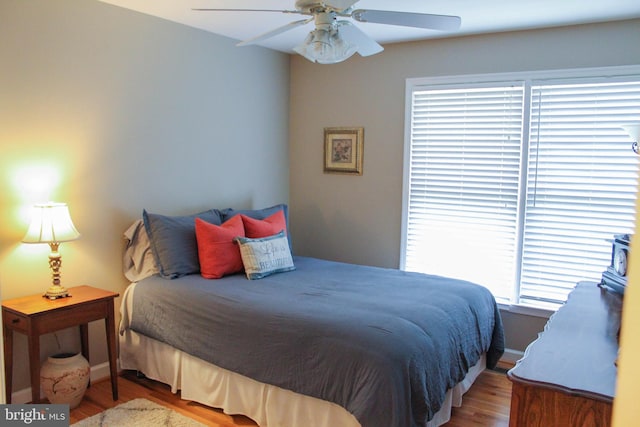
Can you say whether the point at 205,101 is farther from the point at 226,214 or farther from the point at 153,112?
the point at 226,214

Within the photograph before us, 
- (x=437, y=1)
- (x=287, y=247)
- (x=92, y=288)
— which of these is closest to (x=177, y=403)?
(x=92, y=288)

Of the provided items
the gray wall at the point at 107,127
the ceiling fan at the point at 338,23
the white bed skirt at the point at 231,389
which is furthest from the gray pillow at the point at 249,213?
the ceiling fan at the point at 338,23

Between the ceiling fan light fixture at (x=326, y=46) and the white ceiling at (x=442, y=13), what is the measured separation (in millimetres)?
807

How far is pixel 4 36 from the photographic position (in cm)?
280

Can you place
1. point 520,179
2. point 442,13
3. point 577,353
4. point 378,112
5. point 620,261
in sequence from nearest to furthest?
point 577,353 → point 620,261 → point 442,13 → point 520,179 → point 378,112

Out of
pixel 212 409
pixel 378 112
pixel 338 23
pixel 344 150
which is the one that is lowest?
pixel 212 409

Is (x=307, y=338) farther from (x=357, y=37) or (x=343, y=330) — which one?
(x=357, y=37)

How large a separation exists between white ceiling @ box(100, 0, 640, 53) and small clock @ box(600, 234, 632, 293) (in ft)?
4.83

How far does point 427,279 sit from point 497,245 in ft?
2.62

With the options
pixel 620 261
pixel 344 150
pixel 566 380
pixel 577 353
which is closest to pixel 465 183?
pixel 344 150

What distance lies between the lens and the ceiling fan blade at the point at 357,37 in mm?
2443

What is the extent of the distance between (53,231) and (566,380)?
8.71 feet

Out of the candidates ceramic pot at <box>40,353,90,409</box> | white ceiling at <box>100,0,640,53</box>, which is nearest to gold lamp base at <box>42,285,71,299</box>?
ceramic pot at <box>40,353,90,409</box>

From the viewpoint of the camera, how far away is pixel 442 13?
3.28 meters
